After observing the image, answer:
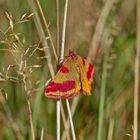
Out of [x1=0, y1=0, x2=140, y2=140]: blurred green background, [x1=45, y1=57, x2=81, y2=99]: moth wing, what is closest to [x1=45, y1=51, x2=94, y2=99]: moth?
[x1=45, y1=57, x2=81, y2=99]: moth wing

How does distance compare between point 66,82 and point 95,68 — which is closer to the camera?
point 66,82

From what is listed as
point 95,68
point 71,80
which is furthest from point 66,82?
point 95,68

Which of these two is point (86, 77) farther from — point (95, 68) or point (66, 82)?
point (95, 68)

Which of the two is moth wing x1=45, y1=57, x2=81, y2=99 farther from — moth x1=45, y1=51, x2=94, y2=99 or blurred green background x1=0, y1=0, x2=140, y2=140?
blurred green background x1=0, y1=0, x2=140, y2=140

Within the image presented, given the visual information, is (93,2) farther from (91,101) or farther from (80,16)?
(91,101)

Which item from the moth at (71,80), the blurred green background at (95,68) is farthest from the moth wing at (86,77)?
the blurred green background at (95,68)

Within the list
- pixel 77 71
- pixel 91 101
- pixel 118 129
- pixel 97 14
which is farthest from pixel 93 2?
pixel 77 71

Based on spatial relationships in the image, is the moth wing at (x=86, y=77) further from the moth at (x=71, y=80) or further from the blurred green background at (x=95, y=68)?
the blurred green background at (x=95, y=68)
